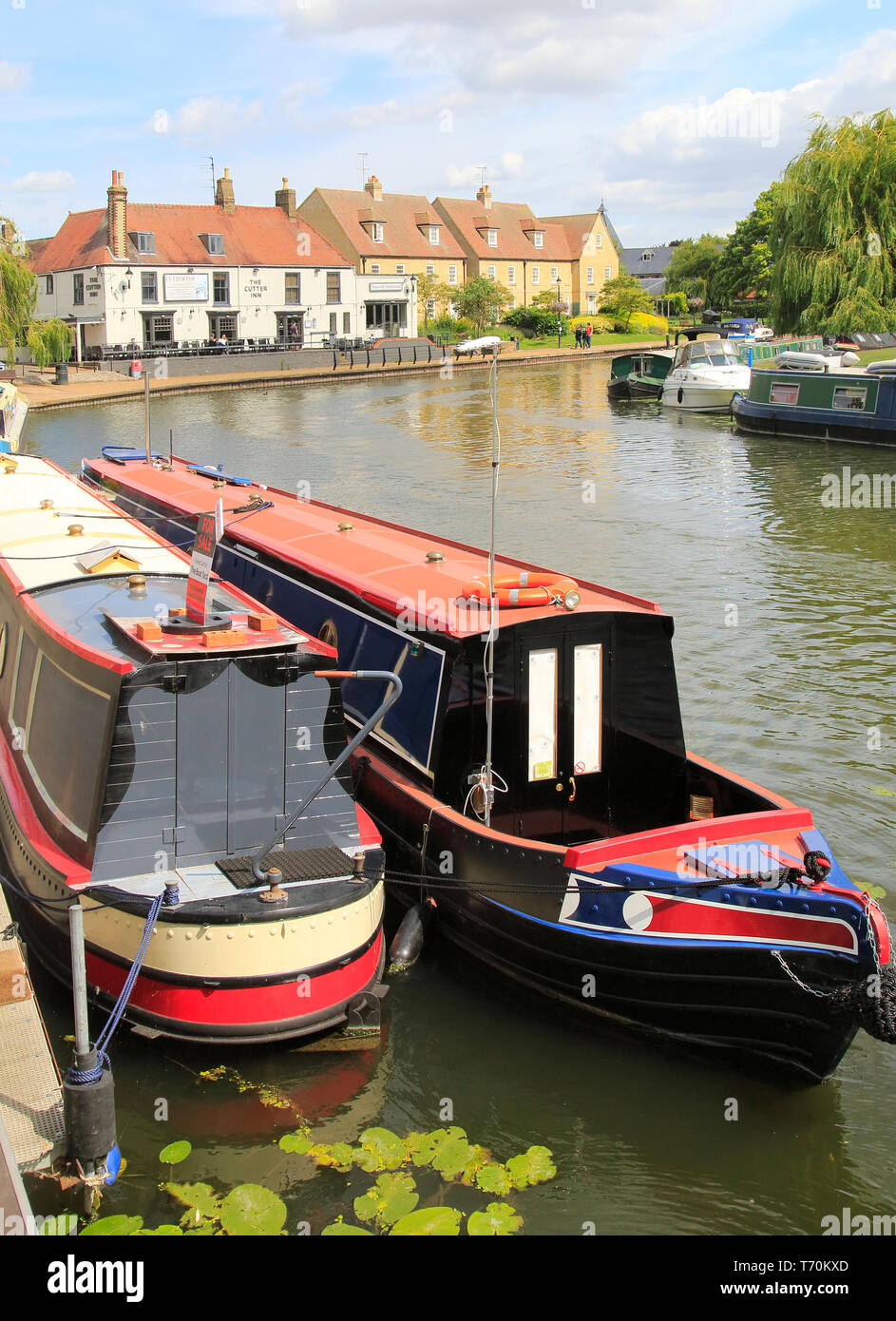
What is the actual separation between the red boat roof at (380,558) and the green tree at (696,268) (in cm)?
9333

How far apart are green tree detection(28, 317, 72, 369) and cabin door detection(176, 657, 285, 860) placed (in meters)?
50.3

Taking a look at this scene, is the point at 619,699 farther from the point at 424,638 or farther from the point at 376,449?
the point at 376,449

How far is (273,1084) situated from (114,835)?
6.42ft

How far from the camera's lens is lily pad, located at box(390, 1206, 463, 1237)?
646cm

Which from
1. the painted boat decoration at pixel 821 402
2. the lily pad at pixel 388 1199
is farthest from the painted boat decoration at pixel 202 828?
the painted boat decoration at pixel 821 402

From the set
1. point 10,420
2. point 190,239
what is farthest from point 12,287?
point 10,420

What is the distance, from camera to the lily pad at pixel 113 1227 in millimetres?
6324

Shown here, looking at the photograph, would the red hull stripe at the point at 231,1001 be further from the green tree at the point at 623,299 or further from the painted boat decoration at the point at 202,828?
the green tree at the point at 623,299

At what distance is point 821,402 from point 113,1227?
1380 inches

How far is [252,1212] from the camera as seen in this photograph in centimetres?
660

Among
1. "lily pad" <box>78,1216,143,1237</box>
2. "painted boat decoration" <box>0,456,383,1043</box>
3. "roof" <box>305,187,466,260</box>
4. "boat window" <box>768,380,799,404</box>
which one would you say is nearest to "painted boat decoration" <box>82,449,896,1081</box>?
"painted boat decoration" <box>0,456,383,1043</box>

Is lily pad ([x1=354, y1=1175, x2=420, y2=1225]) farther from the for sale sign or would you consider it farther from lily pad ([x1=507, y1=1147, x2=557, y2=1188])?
the for sale sign
